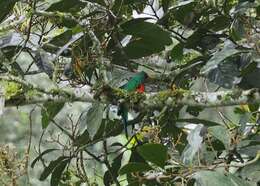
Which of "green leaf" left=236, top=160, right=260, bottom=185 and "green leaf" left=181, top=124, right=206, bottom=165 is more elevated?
"green leaf" left=181, top=124, right=206, bottom=165

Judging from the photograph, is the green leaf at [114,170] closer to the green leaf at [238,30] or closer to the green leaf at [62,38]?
the green leaf at [62,38]

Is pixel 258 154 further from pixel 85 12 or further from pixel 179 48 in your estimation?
pixel 85 12

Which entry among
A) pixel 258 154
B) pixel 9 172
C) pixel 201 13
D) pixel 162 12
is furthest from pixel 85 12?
pixel 258 154

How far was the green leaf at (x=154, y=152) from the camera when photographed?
48.4 inches

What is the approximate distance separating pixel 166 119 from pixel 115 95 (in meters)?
0.28

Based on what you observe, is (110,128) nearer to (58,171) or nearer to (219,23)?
(58,171)

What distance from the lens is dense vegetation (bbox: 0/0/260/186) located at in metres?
1.29

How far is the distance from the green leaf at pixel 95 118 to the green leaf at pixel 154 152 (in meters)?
0.21

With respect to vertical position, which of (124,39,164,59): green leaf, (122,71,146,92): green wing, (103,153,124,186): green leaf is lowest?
(103,153,124,186): green leaf

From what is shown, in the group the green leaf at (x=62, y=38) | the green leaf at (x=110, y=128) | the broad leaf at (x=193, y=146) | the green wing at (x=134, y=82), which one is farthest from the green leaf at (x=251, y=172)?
the green leaf at (x=62, y=38)

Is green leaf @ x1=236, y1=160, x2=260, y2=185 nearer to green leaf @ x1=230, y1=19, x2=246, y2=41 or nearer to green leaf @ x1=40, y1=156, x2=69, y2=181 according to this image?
green leaf @ x1=230, y1=19, x2=246, y2=41

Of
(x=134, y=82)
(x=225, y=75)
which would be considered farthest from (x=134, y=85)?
(x=225, y=75)

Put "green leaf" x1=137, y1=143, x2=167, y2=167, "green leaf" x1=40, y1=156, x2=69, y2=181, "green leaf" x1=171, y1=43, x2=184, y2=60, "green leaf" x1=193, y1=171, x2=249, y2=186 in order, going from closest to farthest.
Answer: "green leaf" x1=193, y1=171, x2=249, y2=186, "green leaf" x1=137, y1=143, x2=167, y2=167, "green leaf" x1=171, y1=43, x2=184, y2=60, "green leaf" x1=40, y1=156, x2=69, y2=181

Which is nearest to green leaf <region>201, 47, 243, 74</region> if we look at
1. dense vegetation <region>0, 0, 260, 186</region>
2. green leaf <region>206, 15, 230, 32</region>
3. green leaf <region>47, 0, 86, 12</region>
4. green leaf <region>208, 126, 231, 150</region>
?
dense vegetation <region>0, 0, 260, 186</region>
